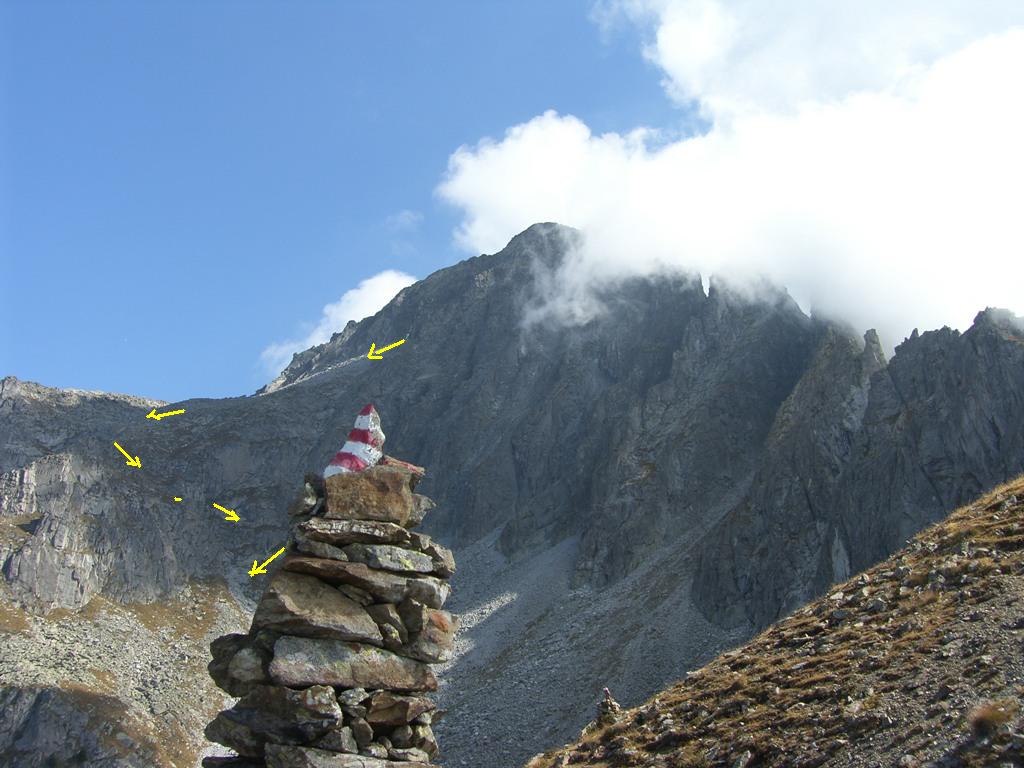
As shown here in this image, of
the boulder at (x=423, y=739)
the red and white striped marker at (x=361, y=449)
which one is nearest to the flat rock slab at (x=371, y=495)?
the red and white striped marker at (x=361, y=449)

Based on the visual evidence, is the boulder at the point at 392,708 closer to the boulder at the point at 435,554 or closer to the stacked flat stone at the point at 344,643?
the stacked flat stone at the point at 344,643

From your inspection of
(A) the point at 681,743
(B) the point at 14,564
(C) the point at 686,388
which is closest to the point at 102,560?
(B) the point at 14,564

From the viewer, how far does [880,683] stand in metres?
22.7

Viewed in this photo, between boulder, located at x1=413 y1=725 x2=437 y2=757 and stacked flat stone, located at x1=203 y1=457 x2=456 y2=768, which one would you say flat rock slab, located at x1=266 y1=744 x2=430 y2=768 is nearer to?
stacked flat stone, located at x1=203 y1=457 x2=456 y2=768

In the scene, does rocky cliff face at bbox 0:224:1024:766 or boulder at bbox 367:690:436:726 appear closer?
boulder at bbox 367:690:436:726

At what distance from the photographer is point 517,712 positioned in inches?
4318

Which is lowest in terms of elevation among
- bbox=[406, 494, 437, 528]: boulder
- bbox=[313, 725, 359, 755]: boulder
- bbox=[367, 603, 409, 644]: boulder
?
bbox=[313, 725, 359, 755]: boulder

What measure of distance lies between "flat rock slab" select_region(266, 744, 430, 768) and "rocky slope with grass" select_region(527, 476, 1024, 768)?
851 cm

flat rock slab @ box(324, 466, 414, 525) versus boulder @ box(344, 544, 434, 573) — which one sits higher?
flat rock slab @ box(324, 466, 414, 525)

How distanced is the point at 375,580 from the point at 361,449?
3299 mm

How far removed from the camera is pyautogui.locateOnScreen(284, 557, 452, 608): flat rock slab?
2017 centimetres

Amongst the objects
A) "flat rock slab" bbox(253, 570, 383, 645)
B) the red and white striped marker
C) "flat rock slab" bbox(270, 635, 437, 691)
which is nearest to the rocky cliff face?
the red and white striped marker

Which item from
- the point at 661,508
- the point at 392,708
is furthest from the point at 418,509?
the point at 661,508

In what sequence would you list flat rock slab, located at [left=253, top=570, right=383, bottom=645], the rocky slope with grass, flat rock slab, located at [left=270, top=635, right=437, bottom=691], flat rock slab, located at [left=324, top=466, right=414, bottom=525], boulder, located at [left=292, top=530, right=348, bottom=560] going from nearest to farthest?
1. flat rock slab, located at [left=270, top=635, right=437, bottom=691]
2. the rocky slope with grass
3. flat rock slab, located at [left=253, top=570, right=383, bottom=645]
4. boulder, located at [left=292, top=530, right=348, bottom=560]
5. flat rock slab, located at [left=324, top=466, right=414, bottom=525]
